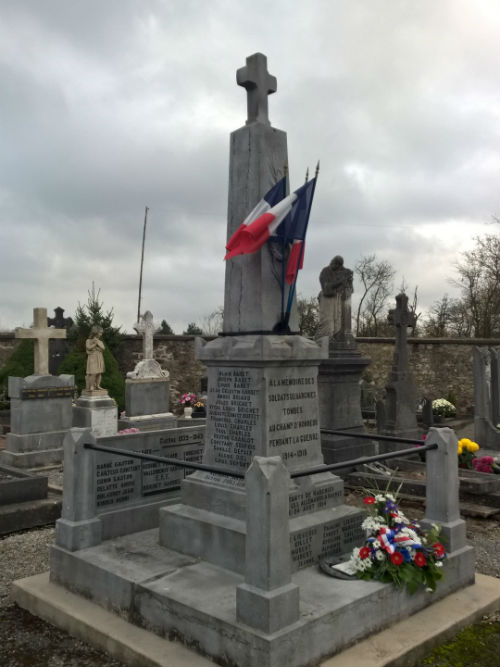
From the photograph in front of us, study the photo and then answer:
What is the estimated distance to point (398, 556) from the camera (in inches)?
157

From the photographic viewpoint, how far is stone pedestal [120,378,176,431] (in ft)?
43.8

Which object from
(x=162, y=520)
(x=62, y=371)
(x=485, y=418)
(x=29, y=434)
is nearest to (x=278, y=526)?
(x=162, y=520)

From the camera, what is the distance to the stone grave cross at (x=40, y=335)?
36.1 feet

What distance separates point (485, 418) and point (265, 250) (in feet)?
26.6

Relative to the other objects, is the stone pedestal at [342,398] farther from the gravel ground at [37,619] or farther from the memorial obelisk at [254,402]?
the memorial obelisk at [254,402]

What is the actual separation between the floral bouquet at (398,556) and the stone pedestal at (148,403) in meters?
9.48

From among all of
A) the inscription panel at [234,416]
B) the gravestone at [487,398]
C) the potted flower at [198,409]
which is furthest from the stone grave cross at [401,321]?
the inscription panel at [234,416]

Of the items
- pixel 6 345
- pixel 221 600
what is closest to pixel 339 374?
pixel 221 600

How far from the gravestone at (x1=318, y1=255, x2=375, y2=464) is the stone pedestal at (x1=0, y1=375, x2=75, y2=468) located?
4.79m

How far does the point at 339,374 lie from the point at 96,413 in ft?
16.9

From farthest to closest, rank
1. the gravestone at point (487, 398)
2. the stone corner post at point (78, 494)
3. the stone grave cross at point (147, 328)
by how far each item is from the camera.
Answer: the stone grave cross at point (147, 328) → the gravestone at point (487, 398) → the stone corner post at point (78, 494)

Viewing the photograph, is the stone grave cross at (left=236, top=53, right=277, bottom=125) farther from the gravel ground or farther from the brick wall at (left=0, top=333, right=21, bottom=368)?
the brick wall at (left=0, top=333, right=21, bottom=368)

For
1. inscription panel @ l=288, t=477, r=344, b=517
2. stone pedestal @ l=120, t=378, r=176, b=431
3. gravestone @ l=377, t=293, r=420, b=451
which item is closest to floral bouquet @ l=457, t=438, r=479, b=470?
gravestone @ l=377, t=293, r=420, b=451

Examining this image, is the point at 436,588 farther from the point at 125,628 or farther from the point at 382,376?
the point at 382,376
